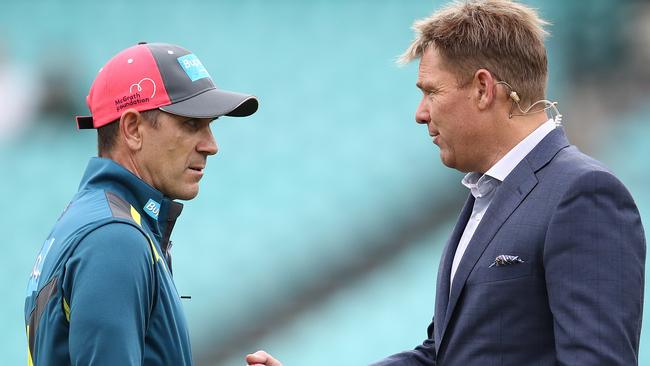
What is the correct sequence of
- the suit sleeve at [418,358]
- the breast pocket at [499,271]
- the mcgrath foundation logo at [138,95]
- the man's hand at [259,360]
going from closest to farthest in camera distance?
the breast pocket at [499,271] < the mcgrath foundation logo at [138,95] < the man's hand at [259,360] < the suit sleeve at [418,358]

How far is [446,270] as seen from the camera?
201cm

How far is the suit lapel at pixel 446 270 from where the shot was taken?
1976mm

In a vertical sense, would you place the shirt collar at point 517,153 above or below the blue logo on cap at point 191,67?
below

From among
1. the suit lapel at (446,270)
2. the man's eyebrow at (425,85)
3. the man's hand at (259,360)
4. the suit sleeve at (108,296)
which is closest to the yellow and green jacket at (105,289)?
the suit sleeve at (108,296)

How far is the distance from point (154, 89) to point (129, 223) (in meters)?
0.31

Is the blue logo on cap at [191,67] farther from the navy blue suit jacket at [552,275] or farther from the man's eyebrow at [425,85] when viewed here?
the navy blue suit jacket at [552,275]

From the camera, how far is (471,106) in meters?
2.00

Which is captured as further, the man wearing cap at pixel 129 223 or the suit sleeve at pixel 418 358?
the suit sleeve at pixel 418 358

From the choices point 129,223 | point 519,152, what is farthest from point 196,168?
point 519,152

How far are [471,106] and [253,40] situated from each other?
3.83m

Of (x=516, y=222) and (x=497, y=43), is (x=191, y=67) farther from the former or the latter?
(x=516, y=222)

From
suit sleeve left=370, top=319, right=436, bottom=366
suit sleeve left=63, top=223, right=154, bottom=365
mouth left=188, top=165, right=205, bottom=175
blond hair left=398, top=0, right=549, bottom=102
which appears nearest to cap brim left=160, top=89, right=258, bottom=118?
mouth left=188, top=165, right=205, bottom=175

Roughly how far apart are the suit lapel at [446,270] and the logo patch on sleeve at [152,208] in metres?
0.59

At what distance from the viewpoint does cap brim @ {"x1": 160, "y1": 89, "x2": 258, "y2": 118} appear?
1.93 m
